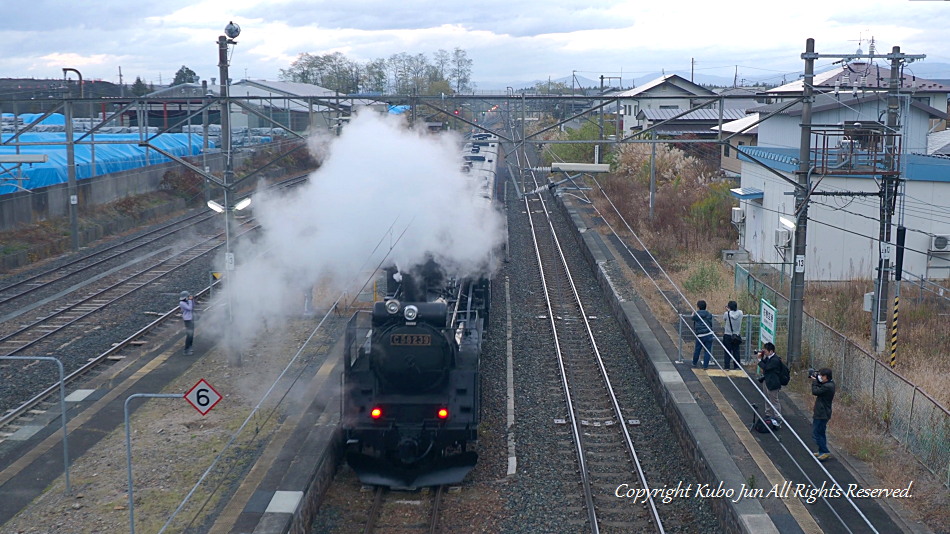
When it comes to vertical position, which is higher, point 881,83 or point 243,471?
point 881,83

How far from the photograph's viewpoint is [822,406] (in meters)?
10.1

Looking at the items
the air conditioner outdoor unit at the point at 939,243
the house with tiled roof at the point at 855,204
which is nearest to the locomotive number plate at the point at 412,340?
the house with tiled roof at the point at 855,204

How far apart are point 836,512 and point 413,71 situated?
78.7 metres

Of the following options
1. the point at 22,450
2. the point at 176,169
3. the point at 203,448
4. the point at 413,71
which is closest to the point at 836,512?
the point at 203,448

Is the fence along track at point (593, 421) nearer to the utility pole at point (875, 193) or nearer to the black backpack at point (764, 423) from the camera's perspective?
the black backpack at point (764, 423)

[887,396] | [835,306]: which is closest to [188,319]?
[887,396]

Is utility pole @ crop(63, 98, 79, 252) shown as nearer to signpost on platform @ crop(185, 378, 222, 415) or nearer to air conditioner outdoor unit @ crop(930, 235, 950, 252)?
signpost on platform @ crop(185, 378, 222, 415)

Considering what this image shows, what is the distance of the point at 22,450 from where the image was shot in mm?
10852

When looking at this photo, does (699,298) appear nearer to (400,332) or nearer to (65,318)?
(400,332)

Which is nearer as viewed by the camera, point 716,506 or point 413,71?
point 716,506

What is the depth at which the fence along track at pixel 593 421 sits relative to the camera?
31.6 feet

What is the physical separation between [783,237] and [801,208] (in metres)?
7.48

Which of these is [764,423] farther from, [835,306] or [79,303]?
[79,303]

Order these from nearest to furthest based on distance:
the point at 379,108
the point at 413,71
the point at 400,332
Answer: the point at 400,332
the point at 379,108
the point at 413,71
